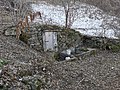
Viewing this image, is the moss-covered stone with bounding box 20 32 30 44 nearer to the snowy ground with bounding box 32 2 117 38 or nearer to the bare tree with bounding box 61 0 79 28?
the bare tree with bounding box 61 0 79 28

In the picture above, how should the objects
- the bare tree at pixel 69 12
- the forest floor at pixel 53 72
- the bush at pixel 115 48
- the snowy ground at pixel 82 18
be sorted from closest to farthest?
the forest floor at pixel 53 72 → the bush at pixel 115 48 → the bare tree at pixel 69 12 → the snowy ground at pixel 82 18

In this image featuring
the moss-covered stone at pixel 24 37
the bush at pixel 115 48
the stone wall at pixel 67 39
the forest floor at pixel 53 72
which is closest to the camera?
the forest floor at pixel 53 72

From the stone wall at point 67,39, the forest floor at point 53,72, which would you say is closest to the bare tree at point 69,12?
the stone wall at point 67,39

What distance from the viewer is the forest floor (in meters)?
5.55

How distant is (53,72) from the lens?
6672mm

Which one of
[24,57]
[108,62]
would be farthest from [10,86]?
[108,62]

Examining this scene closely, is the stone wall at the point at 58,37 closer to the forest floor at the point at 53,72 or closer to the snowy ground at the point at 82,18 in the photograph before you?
the forest floor at the point at 53,72

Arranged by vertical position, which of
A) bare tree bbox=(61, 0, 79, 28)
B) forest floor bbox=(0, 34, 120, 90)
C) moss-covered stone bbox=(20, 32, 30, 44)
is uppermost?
bare tree bbox=(61, 0, 79, 28)

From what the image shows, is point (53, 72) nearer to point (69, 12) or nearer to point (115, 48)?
point (115, 48)

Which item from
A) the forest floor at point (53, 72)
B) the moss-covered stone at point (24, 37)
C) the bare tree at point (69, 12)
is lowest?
the forest floor at point (53, 72)

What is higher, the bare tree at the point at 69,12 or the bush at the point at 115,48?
the bare tree at the point at 69,12

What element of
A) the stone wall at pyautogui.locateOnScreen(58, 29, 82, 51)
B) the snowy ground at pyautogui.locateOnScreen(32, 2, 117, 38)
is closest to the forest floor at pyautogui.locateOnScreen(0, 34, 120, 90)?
the stone wall at pyautogui.locateOnScreen(58, 29, 82, 51)

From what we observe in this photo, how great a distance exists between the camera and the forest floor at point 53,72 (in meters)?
5.55

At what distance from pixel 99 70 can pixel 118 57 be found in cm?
185
